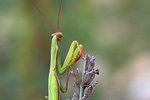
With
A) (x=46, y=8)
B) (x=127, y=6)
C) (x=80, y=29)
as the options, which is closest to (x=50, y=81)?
(x=80, y=29)

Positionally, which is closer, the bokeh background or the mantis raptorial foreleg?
the mantis raptorial foreleg

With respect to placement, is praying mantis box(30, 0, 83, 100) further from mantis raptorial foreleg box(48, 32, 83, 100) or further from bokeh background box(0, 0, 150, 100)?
bokeh background box(0, 0, 150, 100)

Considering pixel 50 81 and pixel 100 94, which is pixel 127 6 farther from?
pixel 50 81

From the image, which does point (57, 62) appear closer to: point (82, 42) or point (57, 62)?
point (57, 62)

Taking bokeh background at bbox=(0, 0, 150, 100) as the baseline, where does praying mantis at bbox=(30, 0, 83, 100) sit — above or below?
below

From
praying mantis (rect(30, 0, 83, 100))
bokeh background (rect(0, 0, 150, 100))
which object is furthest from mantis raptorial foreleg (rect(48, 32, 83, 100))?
bokeh background (rect(0, 0, 150, 100))

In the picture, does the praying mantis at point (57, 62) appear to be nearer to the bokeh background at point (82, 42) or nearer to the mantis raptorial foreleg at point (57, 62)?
the mantis raptorial foreleg at point (57, 62)

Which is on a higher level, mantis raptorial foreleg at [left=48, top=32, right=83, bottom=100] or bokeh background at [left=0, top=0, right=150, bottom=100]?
bokeh background at [left=0, top=0, right=150, bottom=100]

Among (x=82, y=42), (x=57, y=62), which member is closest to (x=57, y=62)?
(x=57, y=62)

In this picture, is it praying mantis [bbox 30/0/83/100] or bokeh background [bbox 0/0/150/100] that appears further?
bokeh background [bbox 0/0/150/100]
